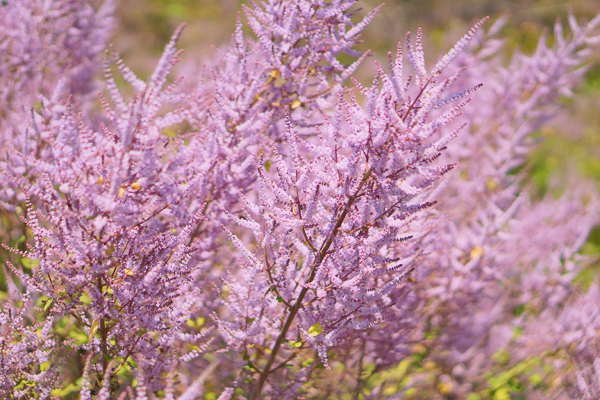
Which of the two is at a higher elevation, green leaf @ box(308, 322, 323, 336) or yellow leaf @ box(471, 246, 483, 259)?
yellow leaf @ box(471, 246, 483, 259)

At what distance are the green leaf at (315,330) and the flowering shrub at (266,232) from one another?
0.01 metres

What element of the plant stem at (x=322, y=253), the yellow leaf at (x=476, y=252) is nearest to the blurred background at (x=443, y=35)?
the yellow leaf at (x=476, y=252)

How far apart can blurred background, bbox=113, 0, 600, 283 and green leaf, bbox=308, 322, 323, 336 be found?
409 centimetres

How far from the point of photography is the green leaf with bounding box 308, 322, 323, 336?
1.67m

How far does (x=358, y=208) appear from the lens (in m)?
1.69

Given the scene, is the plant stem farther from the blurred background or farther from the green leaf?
the blurred background

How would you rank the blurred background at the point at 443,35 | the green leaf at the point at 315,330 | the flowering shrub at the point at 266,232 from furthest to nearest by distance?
the blurred background at the point at 443,35
the green leaf at the point at 315,330
the flowering shrub at the point at 266,232

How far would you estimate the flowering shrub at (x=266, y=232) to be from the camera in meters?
1.52

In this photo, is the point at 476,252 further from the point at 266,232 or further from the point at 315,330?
the point at 266,232

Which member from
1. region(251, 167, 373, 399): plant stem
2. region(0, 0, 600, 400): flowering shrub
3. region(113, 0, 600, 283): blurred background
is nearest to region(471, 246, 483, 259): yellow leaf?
region(0, 0, 600, 400): flowering shrub

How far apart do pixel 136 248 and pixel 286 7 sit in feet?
4.83

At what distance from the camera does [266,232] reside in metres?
1.66

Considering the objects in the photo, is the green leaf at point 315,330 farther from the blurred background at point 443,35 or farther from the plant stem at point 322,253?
the blurred background at point 443,35

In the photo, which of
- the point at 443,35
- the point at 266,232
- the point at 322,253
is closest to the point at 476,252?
the point at 322,253
